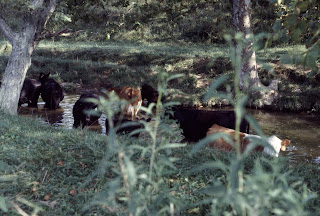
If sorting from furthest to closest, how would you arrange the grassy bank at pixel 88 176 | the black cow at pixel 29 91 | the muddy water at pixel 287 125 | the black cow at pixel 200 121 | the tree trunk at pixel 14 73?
the black cow at pixel 29 91 < the black cow at pixel 200 121 < the tree trunk at pixel 14 73 < the muddy water at pixel 287 125 < the grassy bank at pixel 88 176

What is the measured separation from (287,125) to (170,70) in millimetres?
5629

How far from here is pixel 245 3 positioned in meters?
11.9

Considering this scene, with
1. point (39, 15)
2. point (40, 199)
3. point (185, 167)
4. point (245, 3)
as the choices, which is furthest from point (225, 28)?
point (40, 199)

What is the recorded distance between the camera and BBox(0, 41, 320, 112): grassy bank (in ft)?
40.4

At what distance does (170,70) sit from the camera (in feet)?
48.2

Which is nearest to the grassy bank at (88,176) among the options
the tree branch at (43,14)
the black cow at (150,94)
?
the tree branch at (43,14)

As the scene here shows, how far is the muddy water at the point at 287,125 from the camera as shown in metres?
8.00

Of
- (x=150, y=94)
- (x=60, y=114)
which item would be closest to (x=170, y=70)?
(x=150, y=94)

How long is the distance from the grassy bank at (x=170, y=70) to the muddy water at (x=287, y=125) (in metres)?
0.91

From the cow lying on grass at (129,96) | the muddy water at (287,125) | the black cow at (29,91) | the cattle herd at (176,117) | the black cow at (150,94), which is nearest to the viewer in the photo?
the cattle herd at (176,117)

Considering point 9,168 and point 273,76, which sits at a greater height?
point 273,76

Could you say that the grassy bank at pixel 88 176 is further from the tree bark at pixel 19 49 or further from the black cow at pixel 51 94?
the black cow at pixel 51 94

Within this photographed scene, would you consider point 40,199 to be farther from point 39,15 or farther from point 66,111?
point 66,111

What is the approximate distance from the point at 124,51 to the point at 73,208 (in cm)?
1391
